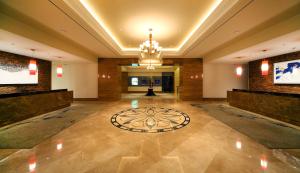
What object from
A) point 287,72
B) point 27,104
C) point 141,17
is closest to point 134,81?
point 27,104

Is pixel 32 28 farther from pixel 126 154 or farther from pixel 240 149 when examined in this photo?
pixel 240 149

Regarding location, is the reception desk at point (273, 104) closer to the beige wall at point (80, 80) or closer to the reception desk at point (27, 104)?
the reception desk at point (27, 104)

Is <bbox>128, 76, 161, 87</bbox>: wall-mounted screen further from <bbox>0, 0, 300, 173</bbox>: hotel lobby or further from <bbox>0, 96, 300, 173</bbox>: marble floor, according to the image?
<bbox>0, 96, 300, 173</bbox>: marble floor

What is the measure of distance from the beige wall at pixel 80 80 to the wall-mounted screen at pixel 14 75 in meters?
1.74

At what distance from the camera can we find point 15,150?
2482 millimetres

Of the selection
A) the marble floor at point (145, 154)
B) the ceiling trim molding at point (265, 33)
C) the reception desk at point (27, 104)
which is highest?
the ceiling trim molding at point (265, 33)

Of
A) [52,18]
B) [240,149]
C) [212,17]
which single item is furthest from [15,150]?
[212,17]

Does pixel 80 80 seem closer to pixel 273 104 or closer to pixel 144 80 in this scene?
pixel 144 80

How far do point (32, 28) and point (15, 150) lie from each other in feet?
12.3

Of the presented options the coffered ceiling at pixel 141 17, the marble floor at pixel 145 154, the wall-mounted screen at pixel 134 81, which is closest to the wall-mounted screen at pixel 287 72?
the coffered ceiling at pixel 141 17

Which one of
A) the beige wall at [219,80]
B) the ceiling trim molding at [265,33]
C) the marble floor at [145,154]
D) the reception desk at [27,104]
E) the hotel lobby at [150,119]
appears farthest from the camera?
the beige wall at [219,80]

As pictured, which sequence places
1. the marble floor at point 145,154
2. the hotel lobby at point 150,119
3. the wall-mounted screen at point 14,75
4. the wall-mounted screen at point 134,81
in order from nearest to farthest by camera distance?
1. the marble floor at point 145,154
2. the hotel lobby at point 150,119
3. the wall-mounted screen at point 14,75
4. the wall-mounted screen at point 134,81

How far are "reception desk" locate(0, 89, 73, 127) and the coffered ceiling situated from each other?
2.03 meters

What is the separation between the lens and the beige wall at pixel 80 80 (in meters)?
9.04
